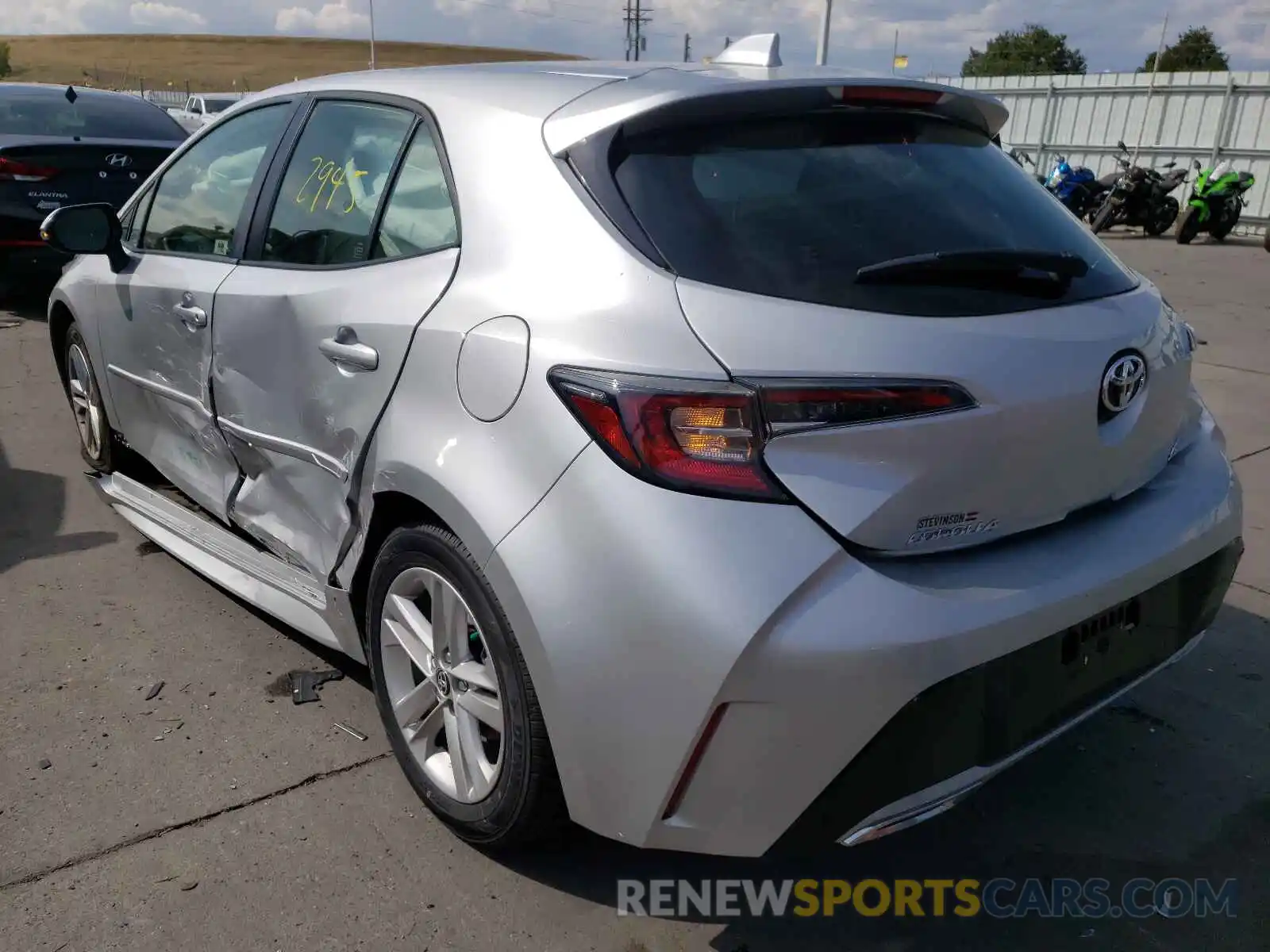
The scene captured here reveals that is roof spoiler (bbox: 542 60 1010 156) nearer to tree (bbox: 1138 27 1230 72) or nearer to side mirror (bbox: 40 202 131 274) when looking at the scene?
side mirror (bbox: 40 202 131 274)

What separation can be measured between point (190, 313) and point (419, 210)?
1.11 metres

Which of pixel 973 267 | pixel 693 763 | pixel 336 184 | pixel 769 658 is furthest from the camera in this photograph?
pixel 336 184

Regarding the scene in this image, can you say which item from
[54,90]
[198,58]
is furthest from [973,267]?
[198,58]

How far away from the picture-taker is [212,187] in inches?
132

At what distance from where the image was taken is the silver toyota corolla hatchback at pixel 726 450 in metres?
1.73

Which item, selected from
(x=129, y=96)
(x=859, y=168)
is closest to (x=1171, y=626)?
(x=859, y=168)

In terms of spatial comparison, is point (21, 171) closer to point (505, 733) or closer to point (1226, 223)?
point (505, 733)

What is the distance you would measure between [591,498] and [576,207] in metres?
0.60

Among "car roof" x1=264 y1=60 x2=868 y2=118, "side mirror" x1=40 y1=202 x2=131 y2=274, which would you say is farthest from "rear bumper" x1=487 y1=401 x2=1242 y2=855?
"side mirror" x1=40 y1=202 x2=131 y2=274

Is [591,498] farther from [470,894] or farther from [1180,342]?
[1180,342]

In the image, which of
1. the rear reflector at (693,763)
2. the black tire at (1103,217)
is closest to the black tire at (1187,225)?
the black tire at (1103,217)

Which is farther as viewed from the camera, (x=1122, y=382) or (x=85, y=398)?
(x=85, y=398)

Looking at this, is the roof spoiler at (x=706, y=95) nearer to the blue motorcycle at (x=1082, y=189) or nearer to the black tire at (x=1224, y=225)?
the blue motorcycle at (x=1082, y=189)

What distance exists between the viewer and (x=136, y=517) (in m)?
3.91
